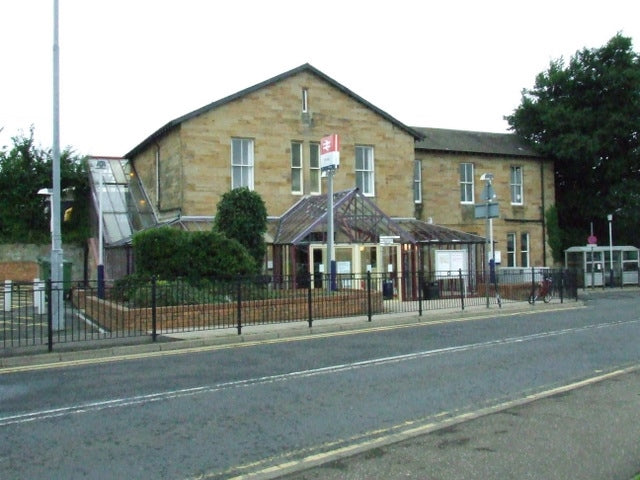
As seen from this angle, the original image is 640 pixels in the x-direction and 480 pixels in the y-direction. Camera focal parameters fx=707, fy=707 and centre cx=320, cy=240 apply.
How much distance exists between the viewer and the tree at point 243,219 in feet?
78.8

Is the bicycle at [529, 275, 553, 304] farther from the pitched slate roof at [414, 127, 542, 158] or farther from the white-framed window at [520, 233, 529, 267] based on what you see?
the white-framed window at [520, 233, 529, 267]

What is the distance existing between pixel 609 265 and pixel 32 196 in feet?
101

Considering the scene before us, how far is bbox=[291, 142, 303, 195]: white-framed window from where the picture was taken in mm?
30016

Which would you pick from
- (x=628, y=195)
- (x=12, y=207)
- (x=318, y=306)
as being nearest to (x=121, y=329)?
(x=318, y=306)

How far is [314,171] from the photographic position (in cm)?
3038

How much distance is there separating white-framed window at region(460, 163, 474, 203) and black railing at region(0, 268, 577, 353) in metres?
15.5

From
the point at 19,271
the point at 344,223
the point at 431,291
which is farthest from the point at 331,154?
the point at 19,271

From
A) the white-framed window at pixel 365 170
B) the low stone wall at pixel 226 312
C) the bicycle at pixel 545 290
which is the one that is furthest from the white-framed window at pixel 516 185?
the low stone wall at pixel 226 312

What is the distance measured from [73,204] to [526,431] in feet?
104

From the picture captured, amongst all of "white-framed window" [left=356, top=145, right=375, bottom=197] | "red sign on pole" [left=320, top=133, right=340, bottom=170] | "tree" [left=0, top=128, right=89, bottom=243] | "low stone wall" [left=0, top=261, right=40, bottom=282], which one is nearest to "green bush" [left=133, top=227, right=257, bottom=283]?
"red sign on pole" [left=320, top=133, right=340, bottom=170]

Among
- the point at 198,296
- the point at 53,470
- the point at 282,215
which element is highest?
the point at 282,215

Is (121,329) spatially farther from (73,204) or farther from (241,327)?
(73,204)

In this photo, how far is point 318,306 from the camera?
19.6 metres

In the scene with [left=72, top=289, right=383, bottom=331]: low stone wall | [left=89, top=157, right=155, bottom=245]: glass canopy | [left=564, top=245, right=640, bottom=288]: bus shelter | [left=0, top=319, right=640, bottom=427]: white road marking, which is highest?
[left=89, top=157, right=155, bottom=245]: glass canopy
